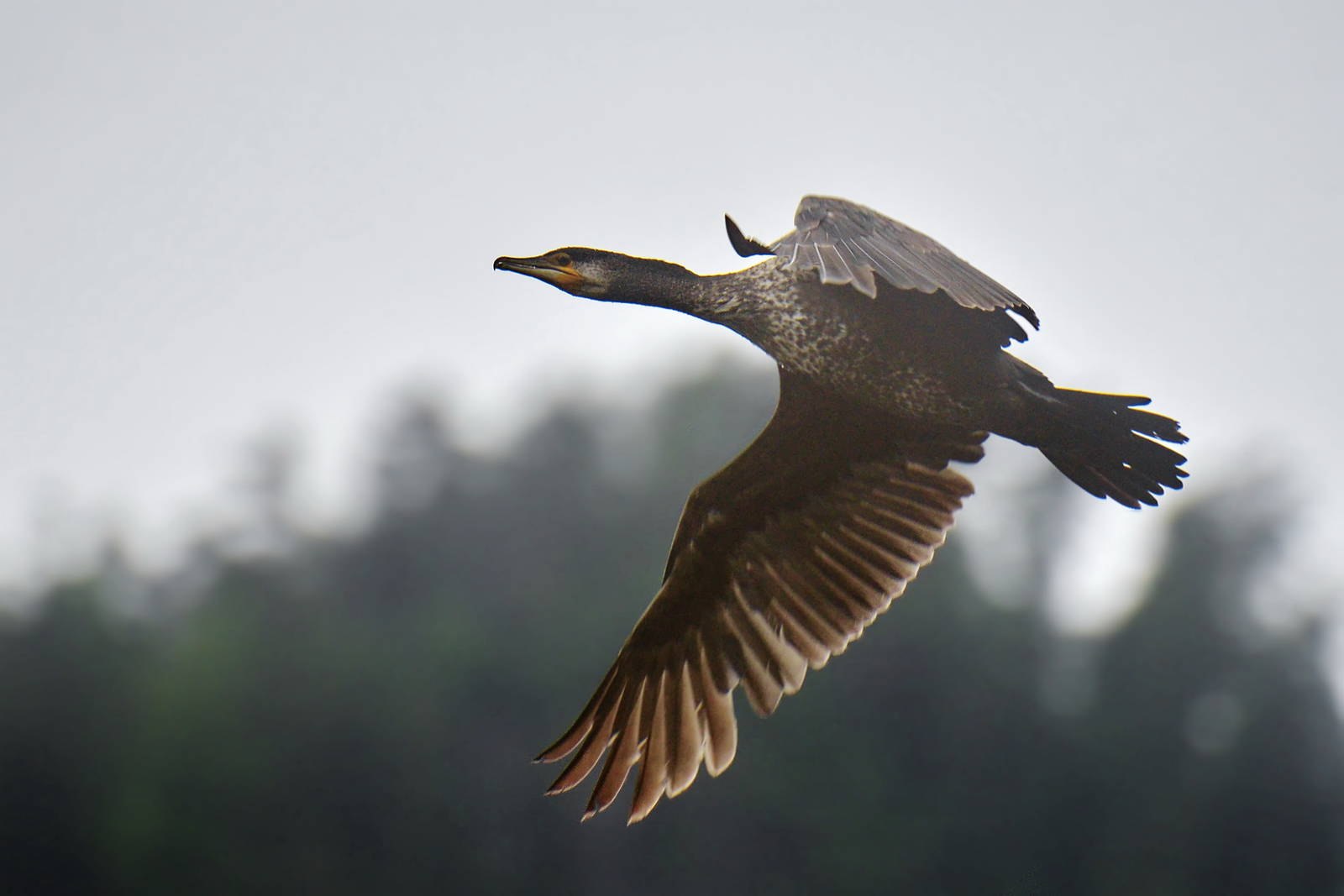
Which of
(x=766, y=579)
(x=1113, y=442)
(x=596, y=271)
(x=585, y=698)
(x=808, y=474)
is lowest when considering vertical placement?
(x=1113, y=442)

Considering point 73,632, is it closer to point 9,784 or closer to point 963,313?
point 9,784

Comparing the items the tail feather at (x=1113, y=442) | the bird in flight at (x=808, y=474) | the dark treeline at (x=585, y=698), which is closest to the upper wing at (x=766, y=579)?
the bird in flight at (x=808, y=474)

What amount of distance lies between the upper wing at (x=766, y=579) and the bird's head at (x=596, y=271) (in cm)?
93

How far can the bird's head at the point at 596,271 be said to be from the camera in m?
7.73

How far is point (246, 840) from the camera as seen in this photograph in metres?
36.1

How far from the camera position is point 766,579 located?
8.62 m

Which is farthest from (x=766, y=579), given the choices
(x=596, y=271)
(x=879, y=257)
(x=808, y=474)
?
(x=879, y=257)

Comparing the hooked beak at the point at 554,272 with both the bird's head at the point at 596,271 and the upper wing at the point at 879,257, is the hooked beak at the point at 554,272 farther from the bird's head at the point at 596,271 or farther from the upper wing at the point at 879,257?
the upper wing at the point at 879,257

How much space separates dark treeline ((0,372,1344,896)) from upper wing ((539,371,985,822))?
72.5 feet

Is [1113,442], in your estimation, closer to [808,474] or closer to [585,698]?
[808,474]

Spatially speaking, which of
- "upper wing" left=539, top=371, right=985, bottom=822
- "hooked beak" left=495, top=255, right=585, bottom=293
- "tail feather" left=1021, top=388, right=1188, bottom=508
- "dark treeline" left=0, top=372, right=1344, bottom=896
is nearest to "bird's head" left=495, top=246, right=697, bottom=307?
"hooked beak" left=495, top=255, right=585, bottom=293

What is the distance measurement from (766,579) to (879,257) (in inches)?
105

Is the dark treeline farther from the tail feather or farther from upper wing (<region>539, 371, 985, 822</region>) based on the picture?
the tail feather

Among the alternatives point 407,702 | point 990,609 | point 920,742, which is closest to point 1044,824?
point 920,742
